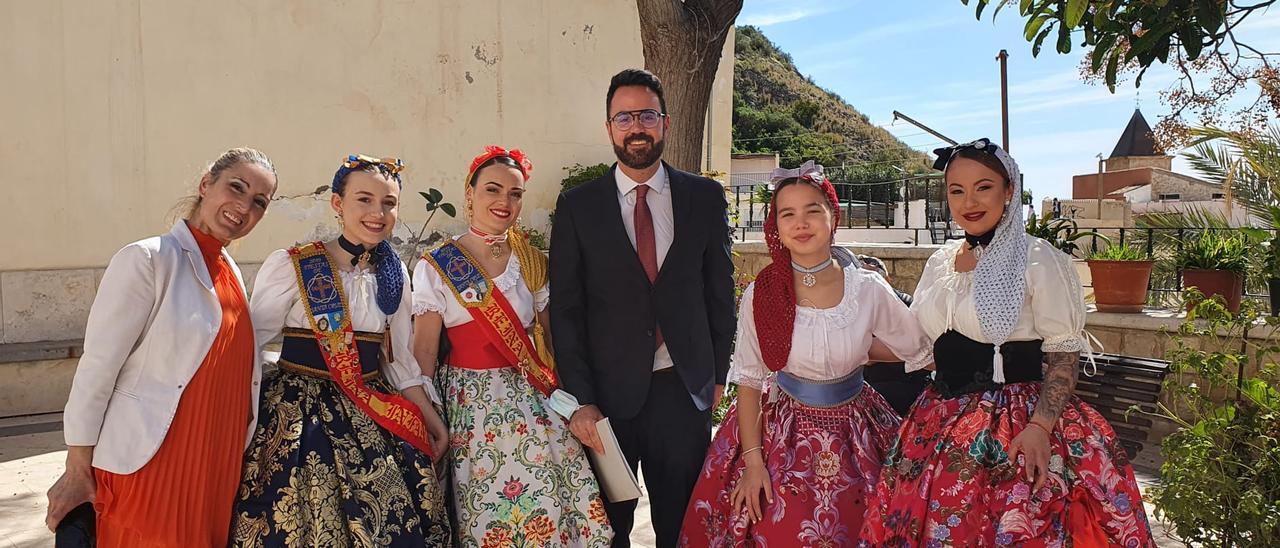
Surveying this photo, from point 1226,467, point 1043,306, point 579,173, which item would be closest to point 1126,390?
point 1226,467

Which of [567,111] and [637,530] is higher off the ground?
[567,111]

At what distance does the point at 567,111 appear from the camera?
9516 millimetres

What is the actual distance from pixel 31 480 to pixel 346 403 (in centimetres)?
357

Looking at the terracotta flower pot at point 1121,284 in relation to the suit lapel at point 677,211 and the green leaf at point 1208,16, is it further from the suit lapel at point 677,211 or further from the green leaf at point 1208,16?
the suit lapel at point 677,211

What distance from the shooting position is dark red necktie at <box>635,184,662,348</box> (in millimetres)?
2982

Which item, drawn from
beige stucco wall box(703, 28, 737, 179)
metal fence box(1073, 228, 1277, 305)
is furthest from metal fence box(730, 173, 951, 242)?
metal fence box(1073, 228, 1277, 305)

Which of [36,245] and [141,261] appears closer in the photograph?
[141,261]

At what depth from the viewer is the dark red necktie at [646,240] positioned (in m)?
2.98

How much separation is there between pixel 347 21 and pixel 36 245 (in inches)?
121

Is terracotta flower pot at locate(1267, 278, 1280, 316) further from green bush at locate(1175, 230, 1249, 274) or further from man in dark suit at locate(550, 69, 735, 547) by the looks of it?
man in dark suit at locate(550, 69, 735, 547)

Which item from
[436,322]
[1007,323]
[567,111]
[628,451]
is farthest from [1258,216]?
[567,111]

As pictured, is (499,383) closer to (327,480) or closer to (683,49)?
(327,480)

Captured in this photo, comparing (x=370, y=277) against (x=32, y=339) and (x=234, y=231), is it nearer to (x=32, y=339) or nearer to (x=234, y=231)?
(x=234, y=231)

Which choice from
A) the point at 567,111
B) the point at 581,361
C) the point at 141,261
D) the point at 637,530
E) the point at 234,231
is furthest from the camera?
the point at 567,111
